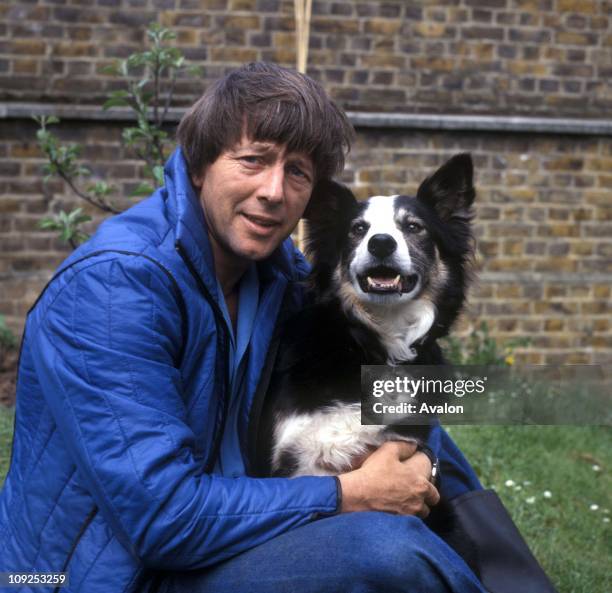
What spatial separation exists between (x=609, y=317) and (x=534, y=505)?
106 inches

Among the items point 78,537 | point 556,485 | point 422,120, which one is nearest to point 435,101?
point 422,120

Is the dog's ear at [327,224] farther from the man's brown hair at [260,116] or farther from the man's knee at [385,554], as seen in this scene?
the man's knee at [385,554]

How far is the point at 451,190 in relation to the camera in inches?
93.3

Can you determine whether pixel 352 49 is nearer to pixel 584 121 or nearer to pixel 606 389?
pixel 584 121

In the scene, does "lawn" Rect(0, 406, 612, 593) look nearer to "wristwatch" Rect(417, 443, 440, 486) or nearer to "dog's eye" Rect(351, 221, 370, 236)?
"wristwatch" Rect(417, 443, 440, 486)

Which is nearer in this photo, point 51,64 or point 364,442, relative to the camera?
point 364,442

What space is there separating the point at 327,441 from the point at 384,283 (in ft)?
1.46

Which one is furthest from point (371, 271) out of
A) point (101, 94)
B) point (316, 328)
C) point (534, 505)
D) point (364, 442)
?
point (101, 94)

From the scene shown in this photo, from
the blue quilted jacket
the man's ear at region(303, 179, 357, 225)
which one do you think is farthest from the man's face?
the man's ear at region(303, 179, 357, 225)

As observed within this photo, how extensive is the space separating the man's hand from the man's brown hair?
777 millimetres

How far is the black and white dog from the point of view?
2.17 metres

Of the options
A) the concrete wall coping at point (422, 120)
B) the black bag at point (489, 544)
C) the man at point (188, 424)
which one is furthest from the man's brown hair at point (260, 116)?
the concrete wall coping at point (422, 120)

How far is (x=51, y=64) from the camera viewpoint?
5125mm

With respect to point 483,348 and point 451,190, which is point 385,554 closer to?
point 451,190
